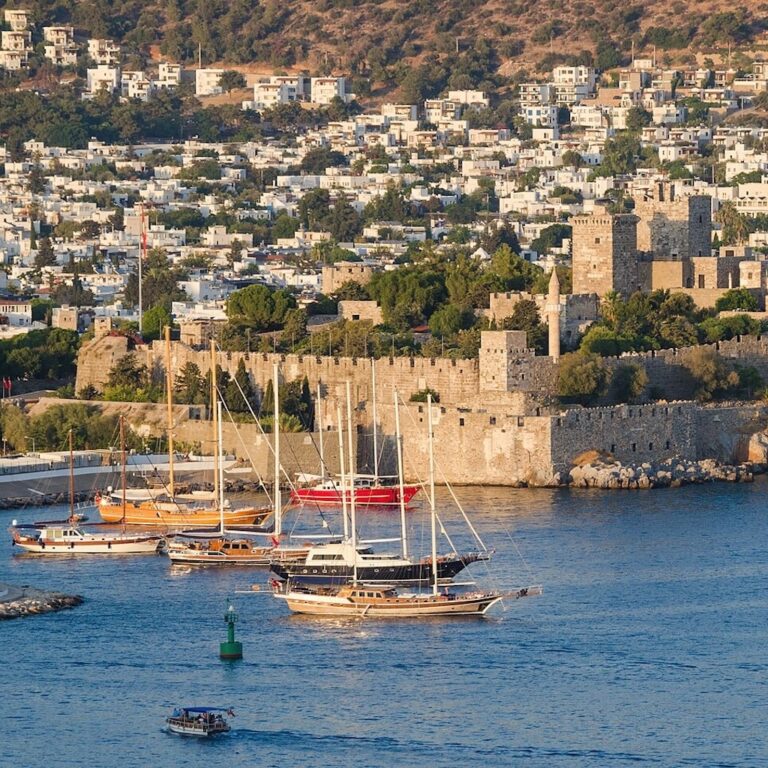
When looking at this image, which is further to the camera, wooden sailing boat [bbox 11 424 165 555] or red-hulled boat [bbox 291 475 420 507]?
red-hulled boat [bbox 291 475 420 507]

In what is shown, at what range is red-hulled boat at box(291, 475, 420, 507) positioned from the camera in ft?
170

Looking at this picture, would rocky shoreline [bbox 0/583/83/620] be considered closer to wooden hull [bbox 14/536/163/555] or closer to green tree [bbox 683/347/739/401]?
wooden hull [bbox 14/536/163/555]

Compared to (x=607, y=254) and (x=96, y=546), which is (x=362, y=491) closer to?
(x=96, y=546)

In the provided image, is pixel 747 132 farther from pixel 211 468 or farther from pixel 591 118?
pixel 211 468

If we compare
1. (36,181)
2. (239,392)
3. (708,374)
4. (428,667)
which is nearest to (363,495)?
(239,392)

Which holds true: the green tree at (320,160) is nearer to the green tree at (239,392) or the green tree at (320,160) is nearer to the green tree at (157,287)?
the green tree at (157,287)

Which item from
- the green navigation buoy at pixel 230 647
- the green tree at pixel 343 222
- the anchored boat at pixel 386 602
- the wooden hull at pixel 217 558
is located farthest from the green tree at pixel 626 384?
the green tree at pixel 343 222

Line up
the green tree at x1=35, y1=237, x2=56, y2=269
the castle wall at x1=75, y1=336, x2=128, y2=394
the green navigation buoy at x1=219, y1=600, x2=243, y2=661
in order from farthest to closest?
the green tree at x1=35, y1=237, x2=56, y2=269, the castle wall at x1=75, y1=336, x2=128, y2=394, the green navigation buoy at x1=219, y1=600, x2=243, y2=661

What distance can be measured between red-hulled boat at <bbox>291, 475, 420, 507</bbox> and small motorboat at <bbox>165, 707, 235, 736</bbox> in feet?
50.3

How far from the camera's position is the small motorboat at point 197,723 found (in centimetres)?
3588

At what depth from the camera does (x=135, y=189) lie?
413 ft

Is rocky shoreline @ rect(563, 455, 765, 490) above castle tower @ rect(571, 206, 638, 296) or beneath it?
beneath

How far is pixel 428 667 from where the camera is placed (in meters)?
39.0

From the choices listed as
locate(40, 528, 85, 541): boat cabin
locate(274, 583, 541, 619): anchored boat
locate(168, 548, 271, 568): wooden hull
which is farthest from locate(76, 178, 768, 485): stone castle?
locate(274, 583, 541, 619): anchored boat
